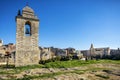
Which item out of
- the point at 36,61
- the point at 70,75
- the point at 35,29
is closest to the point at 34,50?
the point at 36,61

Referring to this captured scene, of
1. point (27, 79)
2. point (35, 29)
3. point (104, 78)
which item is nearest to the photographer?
point (27, 79)

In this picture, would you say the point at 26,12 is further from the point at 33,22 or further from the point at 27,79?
the point at 27,79

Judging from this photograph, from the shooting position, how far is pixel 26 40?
19688mm

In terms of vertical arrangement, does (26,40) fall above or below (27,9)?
below

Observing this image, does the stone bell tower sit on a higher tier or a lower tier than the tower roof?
lower

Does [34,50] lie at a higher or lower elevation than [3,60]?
higher

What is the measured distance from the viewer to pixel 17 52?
61.9ft

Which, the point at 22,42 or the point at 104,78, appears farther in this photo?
the point at 22,42

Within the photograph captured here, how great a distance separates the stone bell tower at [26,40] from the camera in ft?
62.5

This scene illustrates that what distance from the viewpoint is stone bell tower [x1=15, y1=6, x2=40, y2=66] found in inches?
750

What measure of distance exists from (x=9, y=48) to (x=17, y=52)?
39949 millimetres

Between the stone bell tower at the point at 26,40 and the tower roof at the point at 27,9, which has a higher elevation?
the tower roof at the point at 27,9

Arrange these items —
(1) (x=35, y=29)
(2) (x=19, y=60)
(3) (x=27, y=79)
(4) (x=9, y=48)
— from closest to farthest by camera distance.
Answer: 1. (3) (x=27, y=79)
2. (2) (x=19, y=60)
3. (1) (x=35, y=29)
4. (4) (x=9, y=48)

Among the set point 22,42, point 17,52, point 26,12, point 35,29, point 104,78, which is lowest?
point 104,78
